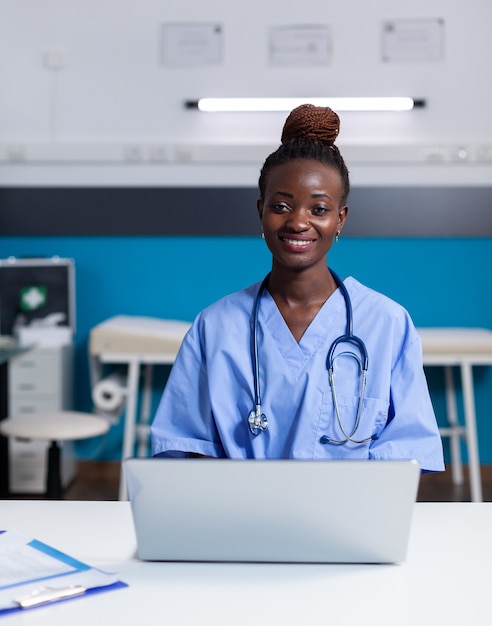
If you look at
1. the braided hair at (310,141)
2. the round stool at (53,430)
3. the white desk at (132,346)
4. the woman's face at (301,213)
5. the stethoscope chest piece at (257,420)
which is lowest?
the round stool at (53,430)

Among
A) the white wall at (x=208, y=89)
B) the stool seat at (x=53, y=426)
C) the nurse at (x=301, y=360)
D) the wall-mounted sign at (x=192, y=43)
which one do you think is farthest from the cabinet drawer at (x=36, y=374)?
the nurse at (x=301, y=360)

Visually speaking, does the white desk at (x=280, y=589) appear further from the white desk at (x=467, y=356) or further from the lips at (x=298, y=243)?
the white desk at (x=467, y=356)

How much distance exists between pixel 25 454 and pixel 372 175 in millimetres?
1899

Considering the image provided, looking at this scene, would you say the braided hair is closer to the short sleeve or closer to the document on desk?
the short sleeve

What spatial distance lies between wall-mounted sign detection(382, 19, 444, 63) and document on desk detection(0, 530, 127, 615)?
323 cm

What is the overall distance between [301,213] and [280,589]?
633 mm

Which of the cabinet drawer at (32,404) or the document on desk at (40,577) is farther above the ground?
the document on desk at (40,577)

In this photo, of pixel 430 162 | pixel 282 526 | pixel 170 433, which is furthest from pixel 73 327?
pixel 282 526

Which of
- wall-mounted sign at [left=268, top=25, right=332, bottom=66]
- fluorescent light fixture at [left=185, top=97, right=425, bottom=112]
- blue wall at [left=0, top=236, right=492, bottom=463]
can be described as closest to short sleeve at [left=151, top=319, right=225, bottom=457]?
blue wall at [left=0, top=236, right=492, bottom=463]

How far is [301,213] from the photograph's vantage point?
1.42 metres

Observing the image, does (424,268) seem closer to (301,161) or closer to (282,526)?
(301,161)

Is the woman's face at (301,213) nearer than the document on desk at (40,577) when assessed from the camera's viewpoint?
No

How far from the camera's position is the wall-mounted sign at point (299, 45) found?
154 inches

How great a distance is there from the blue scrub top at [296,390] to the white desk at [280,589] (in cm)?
21
